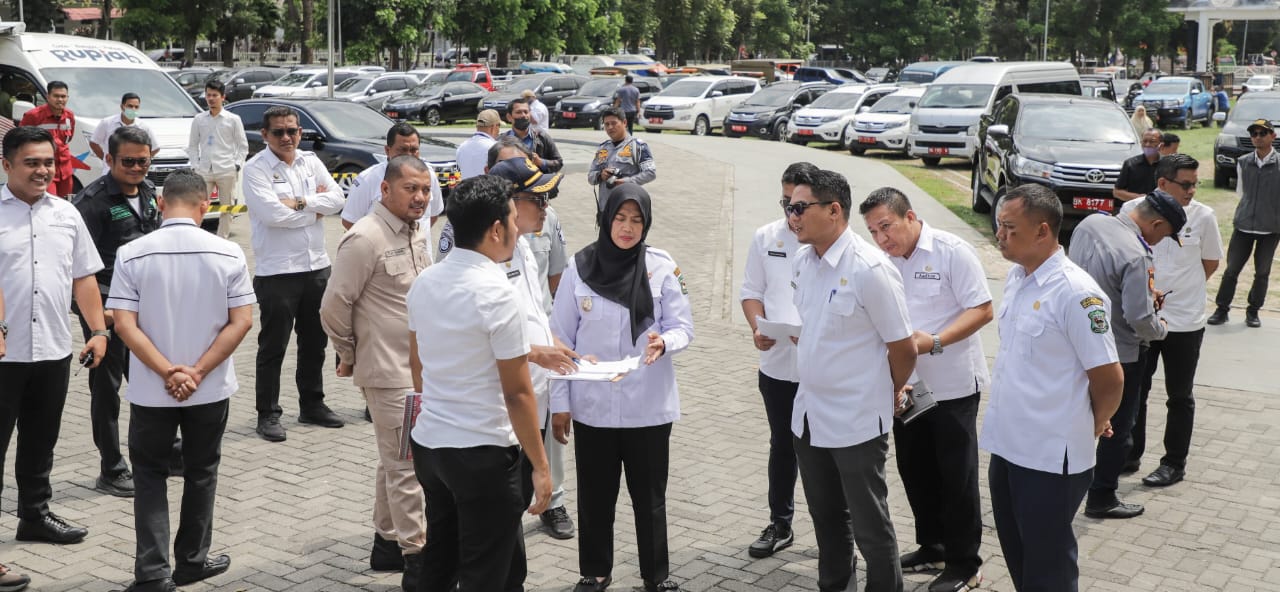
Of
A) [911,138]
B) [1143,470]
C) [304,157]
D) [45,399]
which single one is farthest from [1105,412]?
[911,138]

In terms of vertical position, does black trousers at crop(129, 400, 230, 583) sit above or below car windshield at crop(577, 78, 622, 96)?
below

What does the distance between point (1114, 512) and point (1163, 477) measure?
0.71 metres

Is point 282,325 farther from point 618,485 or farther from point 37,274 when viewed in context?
point 618,485

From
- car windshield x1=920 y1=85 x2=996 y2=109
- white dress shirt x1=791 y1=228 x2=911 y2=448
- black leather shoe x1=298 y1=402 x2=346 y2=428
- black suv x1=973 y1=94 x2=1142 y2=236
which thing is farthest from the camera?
car windshield x1=920 y1=85 x2=996 y2=109

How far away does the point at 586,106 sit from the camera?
1265 inches

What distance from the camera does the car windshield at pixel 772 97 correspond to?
31031 millimetres

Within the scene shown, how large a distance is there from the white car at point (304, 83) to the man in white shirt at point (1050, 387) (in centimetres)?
3447

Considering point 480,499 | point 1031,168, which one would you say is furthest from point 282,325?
point 1031,168

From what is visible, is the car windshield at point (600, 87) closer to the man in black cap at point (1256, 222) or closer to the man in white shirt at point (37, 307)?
the man in black cap at point (1256, 222)

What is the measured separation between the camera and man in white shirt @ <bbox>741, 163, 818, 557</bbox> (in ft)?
18.0

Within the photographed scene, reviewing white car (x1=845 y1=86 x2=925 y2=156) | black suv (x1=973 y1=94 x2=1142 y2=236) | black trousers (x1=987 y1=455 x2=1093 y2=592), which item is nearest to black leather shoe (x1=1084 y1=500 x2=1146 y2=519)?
black trousers (x1=987 y1=455 x2=1093 y2=592)

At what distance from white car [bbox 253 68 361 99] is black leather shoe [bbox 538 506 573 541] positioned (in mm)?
32718


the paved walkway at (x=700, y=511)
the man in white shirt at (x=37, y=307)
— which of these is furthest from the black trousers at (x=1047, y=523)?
the man in white shirt at (x=37, y=307)

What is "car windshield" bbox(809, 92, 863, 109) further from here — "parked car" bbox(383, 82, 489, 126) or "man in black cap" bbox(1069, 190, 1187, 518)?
"man in black cap" bbox(1069, 190, 1187, 518)
